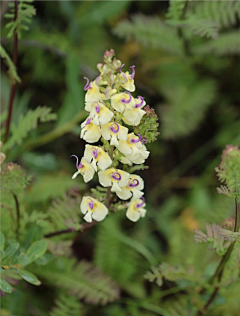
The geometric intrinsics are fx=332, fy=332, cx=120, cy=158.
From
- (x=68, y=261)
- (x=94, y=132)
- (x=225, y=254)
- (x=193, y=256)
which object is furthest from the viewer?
(x=193, y=256)

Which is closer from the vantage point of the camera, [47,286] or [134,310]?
[134,310]

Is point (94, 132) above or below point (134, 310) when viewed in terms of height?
above

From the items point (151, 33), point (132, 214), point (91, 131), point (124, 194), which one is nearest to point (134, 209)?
point (132, 214)

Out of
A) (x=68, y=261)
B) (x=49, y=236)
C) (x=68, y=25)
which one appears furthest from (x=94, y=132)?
(x=68, y=25)

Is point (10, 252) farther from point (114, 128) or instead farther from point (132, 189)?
point (114, 128)

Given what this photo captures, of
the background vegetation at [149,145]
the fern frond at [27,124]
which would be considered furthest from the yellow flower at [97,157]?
the fern frond at [27,124]

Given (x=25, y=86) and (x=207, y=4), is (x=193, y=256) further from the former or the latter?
(x=25, y=86)
